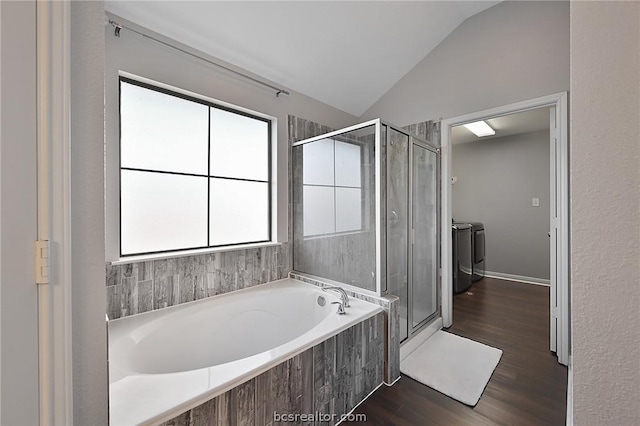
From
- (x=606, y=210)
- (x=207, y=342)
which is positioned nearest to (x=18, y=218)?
(x=606, y=210)

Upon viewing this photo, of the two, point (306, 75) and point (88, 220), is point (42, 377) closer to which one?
point (88, 220)

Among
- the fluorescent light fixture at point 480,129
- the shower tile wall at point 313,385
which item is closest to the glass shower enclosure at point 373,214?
the shower tile wall at point 313,385

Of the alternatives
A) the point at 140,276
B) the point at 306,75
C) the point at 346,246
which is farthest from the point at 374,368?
the point at 306,75

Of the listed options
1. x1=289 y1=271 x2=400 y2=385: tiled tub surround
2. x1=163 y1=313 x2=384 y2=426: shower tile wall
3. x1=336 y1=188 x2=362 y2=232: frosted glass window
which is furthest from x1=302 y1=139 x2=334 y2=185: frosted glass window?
x1=163 y1=313 x2=384 y2=426: shower tile wall

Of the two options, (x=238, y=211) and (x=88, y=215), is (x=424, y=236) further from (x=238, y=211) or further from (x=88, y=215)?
(x=88, y=215)

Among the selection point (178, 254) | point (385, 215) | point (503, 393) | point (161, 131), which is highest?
point (161, 131)

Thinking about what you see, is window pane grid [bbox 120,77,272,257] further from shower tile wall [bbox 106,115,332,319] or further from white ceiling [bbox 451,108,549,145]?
white ceiling [bbox 451,108,549,145]

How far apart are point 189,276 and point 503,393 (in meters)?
2.30

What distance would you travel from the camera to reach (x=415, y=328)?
7.94ft

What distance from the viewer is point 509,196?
14.7ft

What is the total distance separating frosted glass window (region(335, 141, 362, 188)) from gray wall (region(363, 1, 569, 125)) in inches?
42.9

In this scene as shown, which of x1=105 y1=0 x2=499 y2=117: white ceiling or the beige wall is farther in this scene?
x1=105 y1=0 x2=499 y2=117: white ceiling

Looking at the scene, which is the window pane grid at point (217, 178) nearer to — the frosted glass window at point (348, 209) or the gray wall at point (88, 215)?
A: the frosted glass window at point (348, 209)

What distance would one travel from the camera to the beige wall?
1.56 feet
